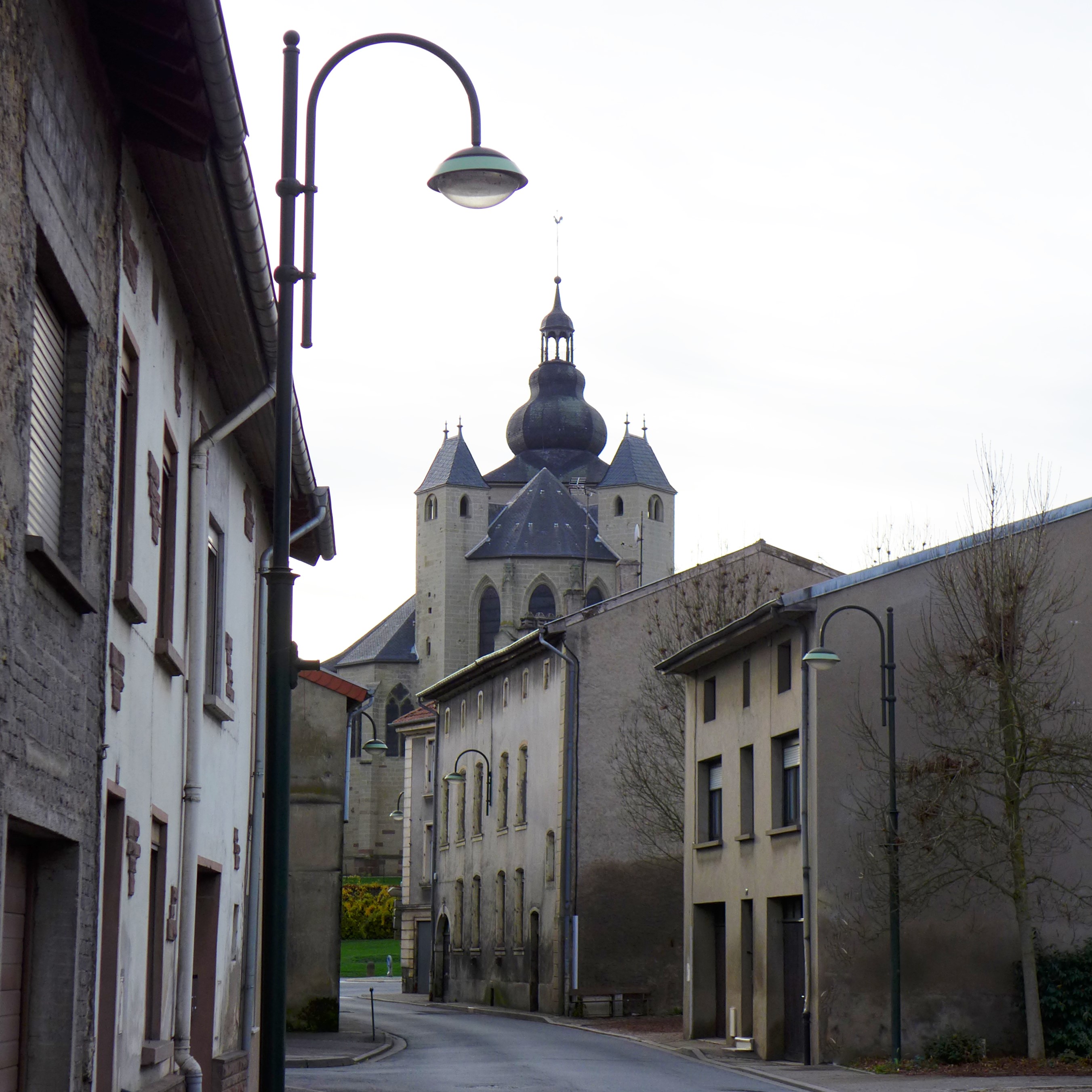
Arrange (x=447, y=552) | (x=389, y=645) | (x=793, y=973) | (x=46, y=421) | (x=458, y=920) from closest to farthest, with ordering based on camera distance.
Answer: (x=46, y=421) → (x=793, y=973) → (x=458, y=920) → (x=447, y=552) → (x=389, y=645)

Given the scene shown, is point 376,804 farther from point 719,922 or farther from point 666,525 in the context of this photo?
point 719,922

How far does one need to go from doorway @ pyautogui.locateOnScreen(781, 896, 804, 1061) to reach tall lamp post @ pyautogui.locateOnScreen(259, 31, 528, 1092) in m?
19.8

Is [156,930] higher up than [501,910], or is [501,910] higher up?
[156,930]

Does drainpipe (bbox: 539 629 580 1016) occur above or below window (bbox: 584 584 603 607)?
below

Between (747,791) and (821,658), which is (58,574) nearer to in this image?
(821,658)

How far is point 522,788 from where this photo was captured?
4606 cm

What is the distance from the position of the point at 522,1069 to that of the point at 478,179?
17.0 metres

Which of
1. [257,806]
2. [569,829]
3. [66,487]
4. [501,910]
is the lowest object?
[501,910]

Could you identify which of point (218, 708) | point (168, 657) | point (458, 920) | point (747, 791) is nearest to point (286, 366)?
point (168, 657)

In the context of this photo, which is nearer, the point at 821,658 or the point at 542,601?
the point at 821,658

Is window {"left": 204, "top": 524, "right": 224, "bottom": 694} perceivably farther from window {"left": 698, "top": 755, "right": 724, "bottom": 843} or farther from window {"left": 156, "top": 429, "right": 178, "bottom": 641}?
window {"left": 698, "top": 755, "right": 724, "bottom": 843}

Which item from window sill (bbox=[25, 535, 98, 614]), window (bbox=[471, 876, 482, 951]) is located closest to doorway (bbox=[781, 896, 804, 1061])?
window sill (bbox=[25, 535, 98, 614])

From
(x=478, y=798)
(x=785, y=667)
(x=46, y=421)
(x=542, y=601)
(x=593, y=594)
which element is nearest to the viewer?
(x=46, y=421)

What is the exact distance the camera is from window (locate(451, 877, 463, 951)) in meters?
51.4
